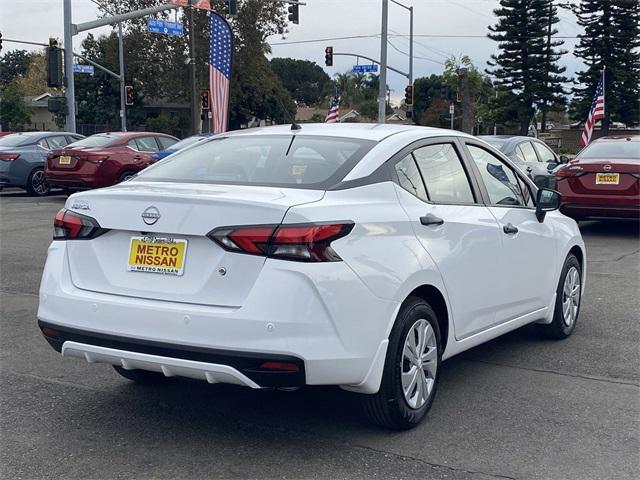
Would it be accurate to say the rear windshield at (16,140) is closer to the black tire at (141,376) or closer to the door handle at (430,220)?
the black tire at (141,376)

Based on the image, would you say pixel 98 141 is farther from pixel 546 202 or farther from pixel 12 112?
pixel 12 112

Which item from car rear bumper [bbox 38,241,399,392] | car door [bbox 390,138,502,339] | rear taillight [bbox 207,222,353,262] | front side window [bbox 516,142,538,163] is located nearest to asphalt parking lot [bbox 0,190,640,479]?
car rear bumper [bbox 38,241,399,392]

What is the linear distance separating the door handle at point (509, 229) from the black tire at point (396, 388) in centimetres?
118

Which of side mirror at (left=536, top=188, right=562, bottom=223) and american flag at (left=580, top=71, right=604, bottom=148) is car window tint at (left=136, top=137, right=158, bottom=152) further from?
side mirror at (left=536, top=188, right=562, bottom=223)

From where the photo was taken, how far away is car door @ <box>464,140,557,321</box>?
17.8ft

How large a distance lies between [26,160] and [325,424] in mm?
16373

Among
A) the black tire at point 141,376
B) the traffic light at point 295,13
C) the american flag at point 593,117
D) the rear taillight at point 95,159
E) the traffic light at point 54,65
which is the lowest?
the black tire at point 141,376

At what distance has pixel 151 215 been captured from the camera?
404cm

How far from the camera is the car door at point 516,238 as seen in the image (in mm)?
5438

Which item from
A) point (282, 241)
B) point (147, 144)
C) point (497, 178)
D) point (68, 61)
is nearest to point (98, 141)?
point (147, 144)

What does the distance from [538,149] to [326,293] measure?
41.4 ft

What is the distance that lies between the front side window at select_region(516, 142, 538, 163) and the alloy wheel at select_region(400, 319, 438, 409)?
1073 cm

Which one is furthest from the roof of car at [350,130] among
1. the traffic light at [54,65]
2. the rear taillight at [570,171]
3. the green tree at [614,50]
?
the green tree at [614,50]

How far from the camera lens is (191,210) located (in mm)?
3967
